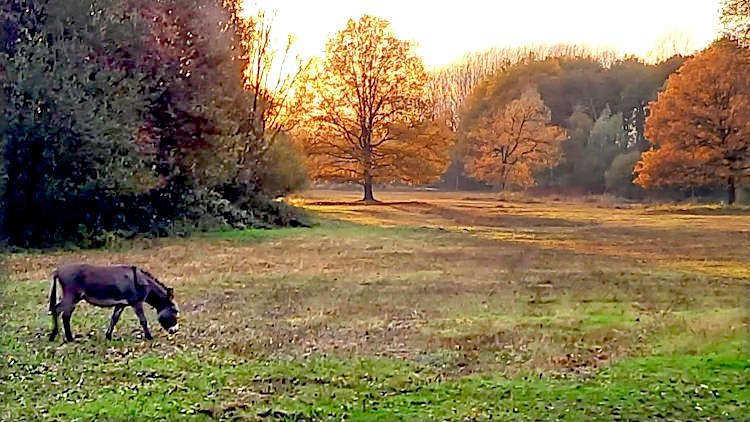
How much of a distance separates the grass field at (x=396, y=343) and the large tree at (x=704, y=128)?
848 inches

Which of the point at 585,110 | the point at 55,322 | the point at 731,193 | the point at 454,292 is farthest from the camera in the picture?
the point at 585,110

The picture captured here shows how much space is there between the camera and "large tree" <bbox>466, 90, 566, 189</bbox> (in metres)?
44.2

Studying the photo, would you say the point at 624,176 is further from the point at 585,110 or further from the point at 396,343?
the point at 396,343

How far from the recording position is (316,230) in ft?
71.5

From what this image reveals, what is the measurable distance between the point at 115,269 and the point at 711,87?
3264 centimetres

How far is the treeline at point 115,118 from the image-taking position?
13.2 m

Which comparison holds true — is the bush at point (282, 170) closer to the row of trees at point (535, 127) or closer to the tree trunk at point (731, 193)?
the row of trees at point (535, 127)

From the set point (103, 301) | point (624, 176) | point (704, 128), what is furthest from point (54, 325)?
point (624, 176)

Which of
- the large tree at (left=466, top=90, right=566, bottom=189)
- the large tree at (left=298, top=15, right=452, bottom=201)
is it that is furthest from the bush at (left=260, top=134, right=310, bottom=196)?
the large tree at (left=466, top=90, right=566, bottom=189)

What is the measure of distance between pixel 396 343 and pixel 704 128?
31435 millimetres

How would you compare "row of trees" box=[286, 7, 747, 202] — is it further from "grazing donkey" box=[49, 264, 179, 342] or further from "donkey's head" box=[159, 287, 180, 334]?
"grazing donkey" box=[49, 264, 179, 342]

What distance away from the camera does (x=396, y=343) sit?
20.5 ft

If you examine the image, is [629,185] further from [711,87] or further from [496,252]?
[496,252]

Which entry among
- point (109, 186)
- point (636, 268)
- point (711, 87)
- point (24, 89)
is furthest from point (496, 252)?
point (711, 87)
